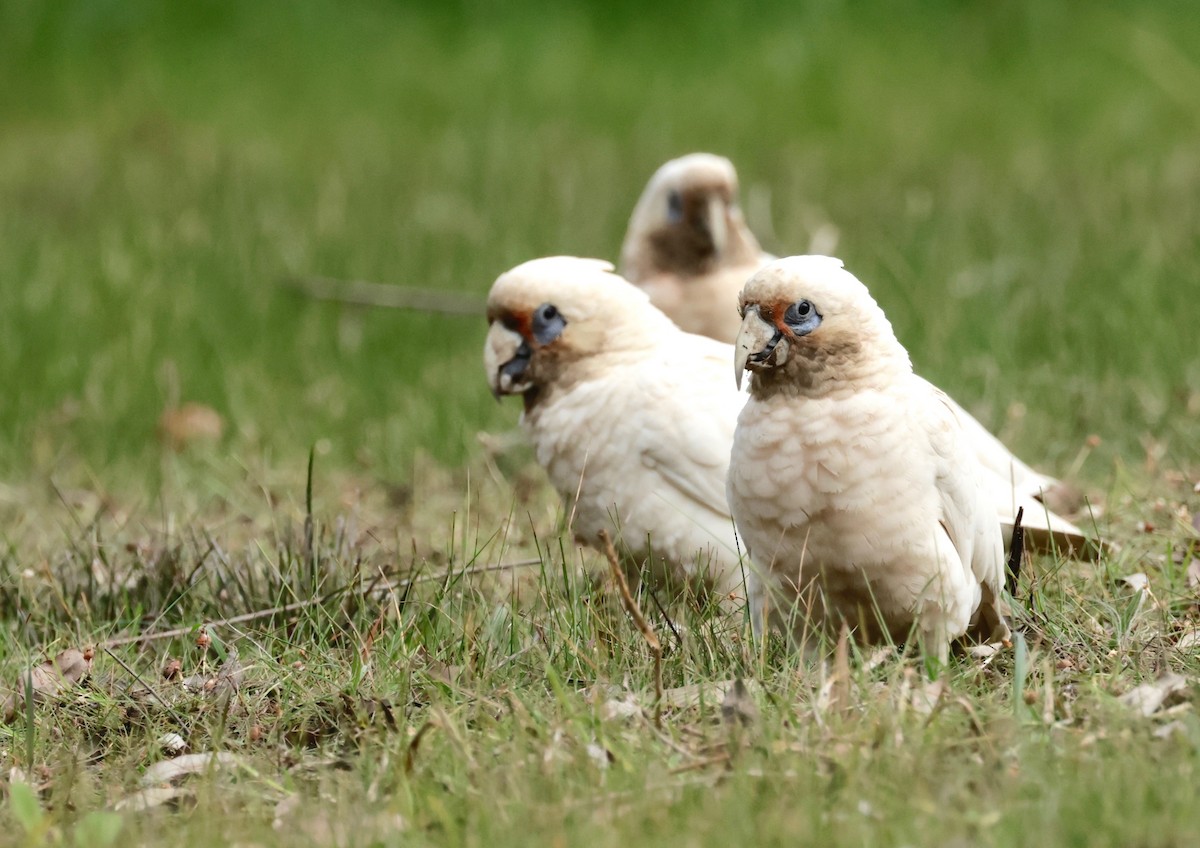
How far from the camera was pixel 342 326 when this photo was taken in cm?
648

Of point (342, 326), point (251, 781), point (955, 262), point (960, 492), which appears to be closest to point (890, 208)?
point (955, 262)

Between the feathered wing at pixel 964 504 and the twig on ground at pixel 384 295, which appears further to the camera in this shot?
the twig on ground at pixel 384 295

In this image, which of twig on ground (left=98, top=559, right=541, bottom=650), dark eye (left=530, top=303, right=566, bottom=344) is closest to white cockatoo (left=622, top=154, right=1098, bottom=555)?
dark eye (left=530, top=303, right=566, bottom=344)

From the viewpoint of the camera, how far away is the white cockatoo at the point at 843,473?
9.72 feet

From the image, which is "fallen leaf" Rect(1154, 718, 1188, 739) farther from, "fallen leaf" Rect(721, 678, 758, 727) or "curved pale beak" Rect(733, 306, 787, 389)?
"curved pale beak" Rect(733, 306, 787, 389)

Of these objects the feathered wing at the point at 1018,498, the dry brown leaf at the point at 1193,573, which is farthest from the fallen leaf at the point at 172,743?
the dry brown leaf at the point at 1193,573

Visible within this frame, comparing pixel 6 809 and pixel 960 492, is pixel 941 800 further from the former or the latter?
pixel 6 809

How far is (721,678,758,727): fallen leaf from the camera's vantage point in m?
2.62

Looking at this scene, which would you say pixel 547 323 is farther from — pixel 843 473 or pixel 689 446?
pixel 843 473

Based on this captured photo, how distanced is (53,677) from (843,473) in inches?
65.0

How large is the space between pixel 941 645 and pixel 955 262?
3527 mm

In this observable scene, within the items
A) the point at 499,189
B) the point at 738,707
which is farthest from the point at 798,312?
the point at 499,189

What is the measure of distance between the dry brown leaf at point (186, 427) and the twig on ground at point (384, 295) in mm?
1040

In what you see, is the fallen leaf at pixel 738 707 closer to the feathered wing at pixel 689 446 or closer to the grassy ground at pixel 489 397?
the grassy ground at pixel 489 397
